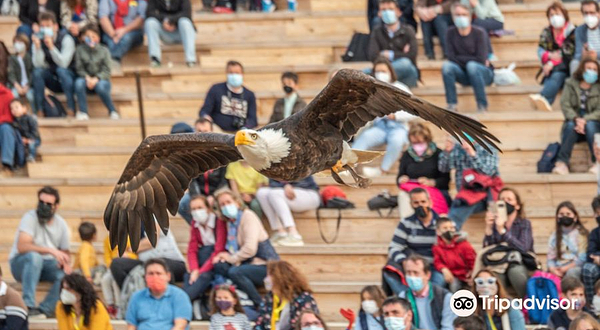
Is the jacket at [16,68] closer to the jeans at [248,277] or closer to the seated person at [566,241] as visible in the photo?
the jeans at [248,277]

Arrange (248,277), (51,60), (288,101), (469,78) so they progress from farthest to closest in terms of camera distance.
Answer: (51,60)
(469,78)
(288,101)
(248,277)

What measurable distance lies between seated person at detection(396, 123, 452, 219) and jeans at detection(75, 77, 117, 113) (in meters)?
4.20

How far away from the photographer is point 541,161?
15539 millimetres

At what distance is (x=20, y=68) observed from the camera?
17734 mm

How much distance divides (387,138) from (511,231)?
2.30m

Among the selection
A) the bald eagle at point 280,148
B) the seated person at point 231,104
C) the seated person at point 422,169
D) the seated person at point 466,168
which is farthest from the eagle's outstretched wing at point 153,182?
the seated person at point 231,104

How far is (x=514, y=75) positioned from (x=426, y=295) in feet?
14.7

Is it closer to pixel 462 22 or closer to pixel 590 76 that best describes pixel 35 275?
pixel 462 22

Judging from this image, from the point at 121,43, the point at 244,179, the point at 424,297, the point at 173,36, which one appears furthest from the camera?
the point at 121,43

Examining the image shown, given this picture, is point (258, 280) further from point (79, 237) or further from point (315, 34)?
point (315, 34)

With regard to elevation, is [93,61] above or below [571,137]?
above

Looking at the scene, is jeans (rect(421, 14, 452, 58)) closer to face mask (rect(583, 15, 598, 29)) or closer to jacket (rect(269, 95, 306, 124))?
face mask (rect(583, 15, 598, 29))

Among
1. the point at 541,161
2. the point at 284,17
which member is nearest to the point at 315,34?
the point at 284,17

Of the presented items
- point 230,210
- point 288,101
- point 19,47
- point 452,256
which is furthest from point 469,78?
point 19,47
